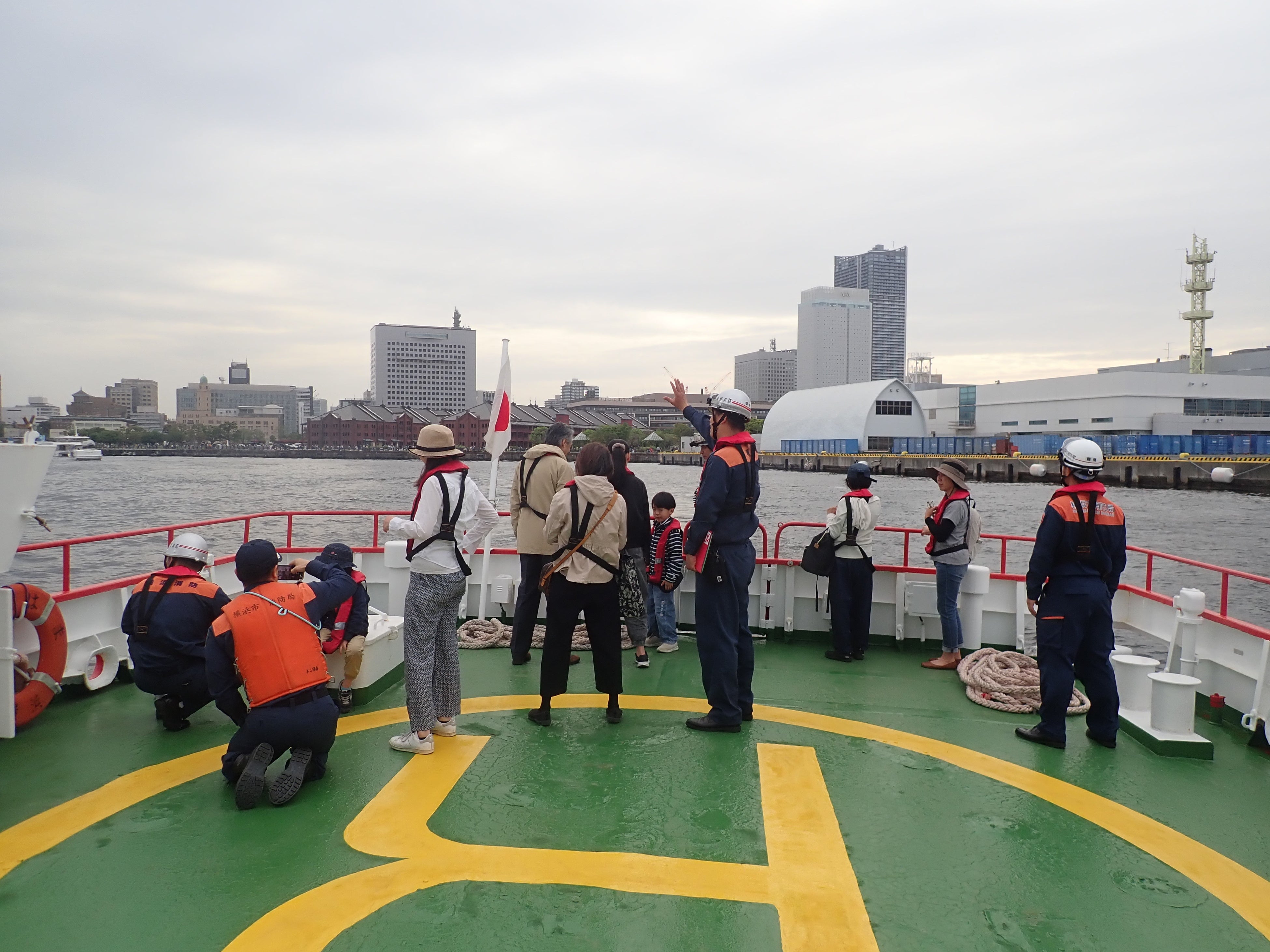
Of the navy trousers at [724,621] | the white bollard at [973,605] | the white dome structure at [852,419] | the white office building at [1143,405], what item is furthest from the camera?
the white dome structure at [852,419]

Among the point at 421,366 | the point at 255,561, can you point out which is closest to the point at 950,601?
the point at 255,561

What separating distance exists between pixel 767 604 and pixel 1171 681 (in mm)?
3468

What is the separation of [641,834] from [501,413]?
5.24 m

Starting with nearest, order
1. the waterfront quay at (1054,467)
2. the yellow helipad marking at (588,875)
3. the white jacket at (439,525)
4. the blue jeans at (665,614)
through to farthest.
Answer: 1. the yellow helipad marking at (588,875)
2. the white jacket at (439,525)
3. the blue jeans at (665,614)
4. the waterfront quay at (1054,467)

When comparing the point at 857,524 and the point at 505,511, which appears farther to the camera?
the point at 505,511

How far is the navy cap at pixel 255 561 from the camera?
4004 mm

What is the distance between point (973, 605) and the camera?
7.14 metres

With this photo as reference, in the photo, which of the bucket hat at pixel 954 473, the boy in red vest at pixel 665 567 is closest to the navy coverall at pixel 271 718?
the boy in red vest at pixel 665 567

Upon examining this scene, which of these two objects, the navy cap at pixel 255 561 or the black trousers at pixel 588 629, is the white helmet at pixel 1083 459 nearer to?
the black trousers at pixel 588 629

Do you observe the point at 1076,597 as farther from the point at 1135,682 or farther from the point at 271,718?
the point at 271,718

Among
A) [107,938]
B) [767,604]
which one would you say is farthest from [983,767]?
[107,938]

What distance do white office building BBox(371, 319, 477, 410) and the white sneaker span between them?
518 ft

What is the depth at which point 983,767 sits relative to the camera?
464 cm

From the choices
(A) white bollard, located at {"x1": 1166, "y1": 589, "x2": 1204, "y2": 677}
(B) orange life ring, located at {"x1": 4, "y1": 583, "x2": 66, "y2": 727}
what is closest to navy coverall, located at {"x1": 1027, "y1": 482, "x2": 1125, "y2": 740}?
(A) white bollard, located at {"x1": 1166, "y1": 589, "x2": 1204, "y2": 677}
